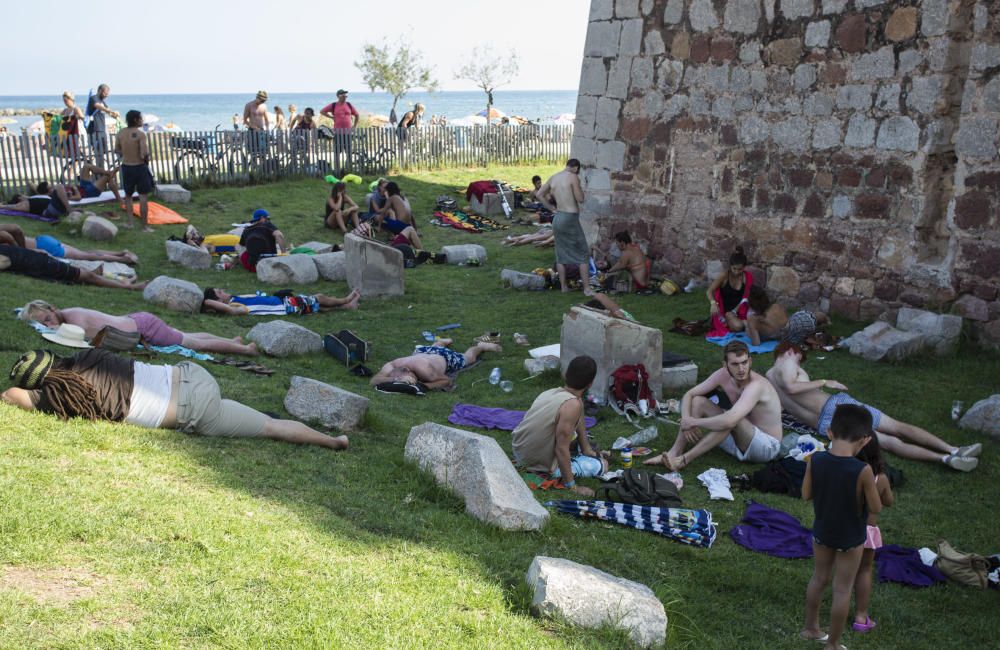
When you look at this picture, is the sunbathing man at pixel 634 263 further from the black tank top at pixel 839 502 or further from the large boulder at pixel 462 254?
the black tank top at pixel 839 502

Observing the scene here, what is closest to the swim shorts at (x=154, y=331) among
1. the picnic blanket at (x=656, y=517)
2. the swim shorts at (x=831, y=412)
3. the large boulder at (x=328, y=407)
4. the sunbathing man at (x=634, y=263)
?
the large boulder at (x=328, y=407)

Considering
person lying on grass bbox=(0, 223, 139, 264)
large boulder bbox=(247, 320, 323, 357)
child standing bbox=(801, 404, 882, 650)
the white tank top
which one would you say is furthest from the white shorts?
person lying on grass bbox=(0, 223, 139, 264)

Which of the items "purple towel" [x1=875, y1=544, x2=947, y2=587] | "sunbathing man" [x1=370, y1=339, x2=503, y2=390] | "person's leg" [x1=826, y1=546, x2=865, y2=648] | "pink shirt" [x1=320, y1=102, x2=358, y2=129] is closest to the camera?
"person's leg" [x1=826, y1=546, x2=865, y2=648]

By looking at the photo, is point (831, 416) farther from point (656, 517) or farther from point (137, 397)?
point (137, 397)

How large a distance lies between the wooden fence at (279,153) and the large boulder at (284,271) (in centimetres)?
726

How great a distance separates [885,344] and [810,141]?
299 centimetres

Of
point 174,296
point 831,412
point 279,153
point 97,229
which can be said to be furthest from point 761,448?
point 279,153

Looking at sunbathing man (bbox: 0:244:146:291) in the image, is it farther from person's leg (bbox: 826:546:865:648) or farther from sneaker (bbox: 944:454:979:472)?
person's leg (bbox: 826:546:865:648)

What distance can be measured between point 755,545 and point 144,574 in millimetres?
3872

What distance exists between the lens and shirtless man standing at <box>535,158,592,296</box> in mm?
13375

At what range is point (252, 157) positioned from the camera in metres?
20.9

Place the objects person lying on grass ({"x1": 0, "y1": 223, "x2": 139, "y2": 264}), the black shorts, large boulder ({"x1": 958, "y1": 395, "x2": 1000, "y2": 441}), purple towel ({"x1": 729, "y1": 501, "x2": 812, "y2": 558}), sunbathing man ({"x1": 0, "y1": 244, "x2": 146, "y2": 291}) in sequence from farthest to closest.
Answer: the black shorts → person lying on grass ({"x1": 0, "y1": 223, "x2": 139, "y2": 264}) → sunbathing man ({"x1": 0, "y1": 244, "x2": 146, "y2": 291}) → large boulder ({"x1": 958, "y1": 395, "x2": 1000, "y2": 441}) → purple towel ({"x1": 729, "y1": 501, "x2": 812, "y2": 558})

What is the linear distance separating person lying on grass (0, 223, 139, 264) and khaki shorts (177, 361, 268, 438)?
685 centimetres

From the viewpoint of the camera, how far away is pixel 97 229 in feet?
49.3
